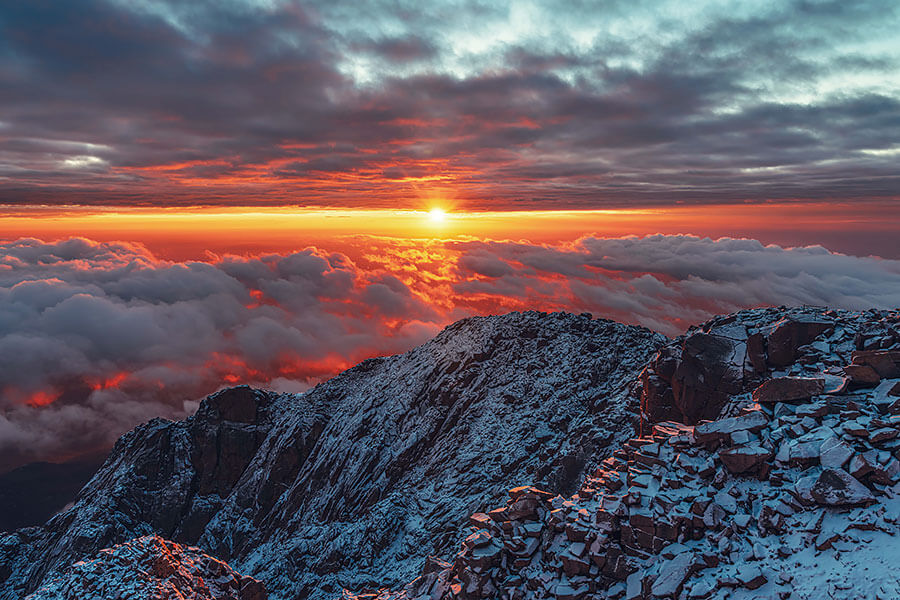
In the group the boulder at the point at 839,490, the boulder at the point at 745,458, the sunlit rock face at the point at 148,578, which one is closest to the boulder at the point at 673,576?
the boulder at the point at 745,458

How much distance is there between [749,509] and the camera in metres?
24.5

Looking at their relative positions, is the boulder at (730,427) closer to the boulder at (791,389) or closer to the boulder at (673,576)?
the boulder at (791,389)

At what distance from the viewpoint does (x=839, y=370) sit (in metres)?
30.3

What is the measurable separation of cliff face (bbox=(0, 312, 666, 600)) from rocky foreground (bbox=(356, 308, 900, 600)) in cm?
2047

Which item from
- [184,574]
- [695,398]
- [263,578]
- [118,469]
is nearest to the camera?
[695,398]

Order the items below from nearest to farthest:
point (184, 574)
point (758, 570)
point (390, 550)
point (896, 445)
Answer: point (758, 570), point (896, 445), point (184, 574), point (390, 550)

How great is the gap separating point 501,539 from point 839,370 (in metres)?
25.9

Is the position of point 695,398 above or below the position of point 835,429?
below

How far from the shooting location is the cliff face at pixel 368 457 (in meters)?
60.7

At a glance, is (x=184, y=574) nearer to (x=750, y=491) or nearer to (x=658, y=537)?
(x=658, y=537)

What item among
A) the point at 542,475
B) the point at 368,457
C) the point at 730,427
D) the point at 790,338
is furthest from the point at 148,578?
the point at 790,338

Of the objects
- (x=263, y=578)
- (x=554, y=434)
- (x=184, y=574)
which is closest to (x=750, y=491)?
(x=554, y=434)

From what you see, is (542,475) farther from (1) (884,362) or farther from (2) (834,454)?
(1) (884,362)

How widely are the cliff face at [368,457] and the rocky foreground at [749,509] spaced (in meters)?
20.5
